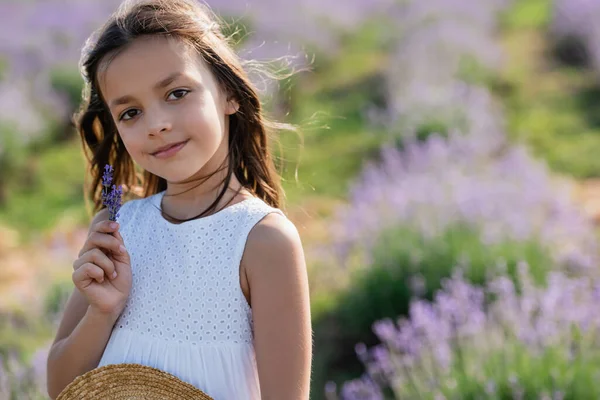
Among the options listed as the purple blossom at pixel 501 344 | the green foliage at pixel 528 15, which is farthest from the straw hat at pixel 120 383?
the green foliage at pixel 528 15

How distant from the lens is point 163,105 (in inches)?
73.4

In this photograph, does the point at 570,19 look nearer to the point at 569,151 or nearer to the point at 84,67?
the point at 569,151

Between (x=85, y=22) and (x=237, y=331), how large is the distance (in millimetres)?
10116

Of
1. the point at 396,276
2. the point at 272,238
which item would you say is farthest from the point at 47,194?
the point at 272,238

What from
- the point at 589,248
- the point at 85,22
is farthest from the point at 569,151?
the point at 85,22

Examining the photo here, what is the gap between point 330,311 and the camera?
180 inches

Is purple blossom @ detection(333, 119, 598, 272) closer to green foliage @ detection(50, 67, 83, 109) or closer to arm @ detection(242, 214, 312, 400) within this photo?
arm @ detection(242, 214, 312, 400)

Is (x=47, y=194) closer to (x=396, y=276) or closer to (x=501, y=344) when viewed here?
(x=396, y=276)

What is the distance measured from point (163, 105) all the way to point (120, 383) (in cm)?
57

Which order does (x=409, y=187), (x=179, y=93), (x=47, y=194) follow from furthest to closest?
(x=47, y=194), (x=409, y=187), (x=179, y=93)

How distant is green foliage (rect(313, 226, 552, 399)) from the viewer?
4.28 meters

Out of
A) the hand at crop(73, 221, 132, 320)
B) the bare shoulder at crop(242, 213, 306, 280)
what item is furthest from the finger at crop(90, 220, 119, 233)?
the bare shoulder at crop(242, 213, 306, 280)

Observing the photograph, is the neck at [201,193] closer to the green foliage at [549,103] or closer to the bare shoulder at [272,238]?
the bare shoulder at [272,238]

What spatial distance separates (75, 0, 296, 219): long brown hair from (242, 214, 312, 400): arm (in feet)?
0.83
